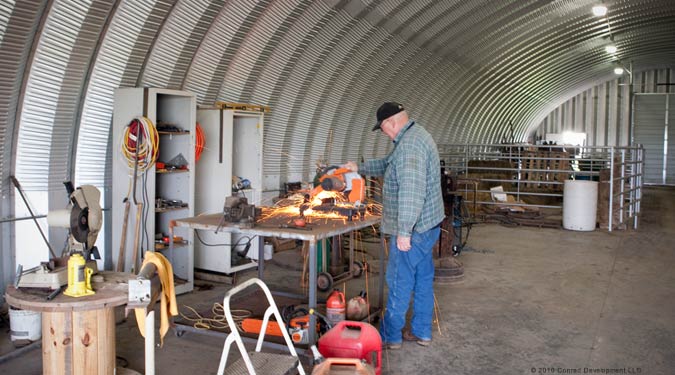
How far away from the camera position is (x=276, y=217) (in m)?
5.59

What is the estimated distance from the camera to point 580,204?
11.4 meters

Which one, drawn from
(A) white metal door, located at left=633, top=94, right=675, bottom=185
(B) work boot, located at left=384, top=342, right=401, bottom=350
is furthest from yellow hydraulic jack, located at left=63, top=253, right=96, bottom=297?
(A) white metal door, located at left=633, top=94, right=675, bottom=185

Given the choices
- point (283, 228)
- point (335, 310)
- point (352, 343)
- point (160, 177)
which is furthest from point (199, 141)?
point (352, 343)

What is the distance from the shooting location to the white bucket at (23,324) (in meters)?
5.21

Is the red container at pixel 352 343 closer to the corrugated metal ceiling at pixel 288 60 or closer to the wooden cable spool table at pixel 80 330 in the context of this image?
the wooden cable spool table at pixel 80 330

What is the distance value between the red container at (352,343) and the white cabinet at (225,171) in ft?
10.8

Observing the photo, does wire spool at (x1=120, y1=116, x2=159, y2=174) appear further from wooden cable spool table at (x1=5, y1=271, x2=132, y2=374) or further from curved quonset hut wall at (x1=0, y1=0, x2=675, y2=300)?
wooden cable spool table at (x1=5, y1=271, x2=132, y2=374)

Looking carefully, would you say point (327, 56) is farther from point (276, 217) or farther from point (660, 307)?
point (660, 307)

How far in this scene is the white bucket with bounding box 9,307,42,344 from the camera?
5211 mm

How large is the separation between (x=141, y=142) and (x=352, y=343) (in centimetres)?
318

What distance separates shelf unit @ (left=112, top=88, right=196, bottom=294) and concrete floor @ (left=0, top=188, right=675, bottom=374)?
0.59 m

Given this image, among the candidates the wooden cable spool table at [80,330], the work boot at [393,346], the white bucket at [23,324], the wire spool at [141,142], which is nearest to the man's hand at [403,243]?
the work boot at [393,346]

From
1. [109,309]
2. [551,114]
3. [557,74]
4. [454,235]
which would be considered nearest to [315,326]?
[109,309]

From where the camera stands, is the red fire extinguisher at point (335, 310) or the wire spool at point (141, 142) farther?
the wire spool at point (141, 142)
